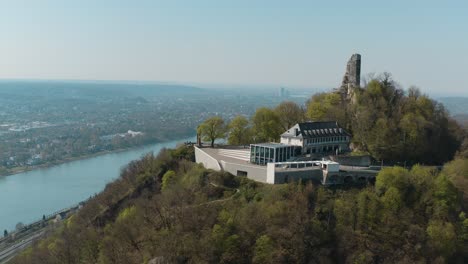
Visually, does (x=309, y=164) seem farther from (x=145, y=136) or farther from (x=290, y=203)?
(x=145, y=136)

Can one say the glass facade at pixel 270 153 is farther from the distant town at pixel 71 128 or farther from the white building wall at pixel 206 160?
the distant town at pixel 71 128

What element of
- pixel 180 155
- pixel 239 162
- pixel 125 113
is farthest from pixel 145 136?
pixel 239 162

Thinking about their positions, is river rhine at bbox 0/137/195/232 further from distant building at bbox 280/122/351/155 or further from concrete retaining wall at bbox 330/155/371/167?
concrete retaining wall at bbox 330/155/371/167

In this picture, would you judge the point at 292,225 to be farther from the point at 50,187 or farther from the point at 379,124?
the point at 50,187

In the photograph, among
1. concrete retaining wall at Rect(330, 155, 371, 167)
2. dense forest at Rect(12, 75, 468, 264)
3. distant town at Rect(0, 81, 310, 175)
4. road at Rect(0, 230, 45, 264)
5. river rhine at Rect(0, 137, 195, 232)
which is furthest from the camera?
distant town at Rect(0, 81, 310, 175)

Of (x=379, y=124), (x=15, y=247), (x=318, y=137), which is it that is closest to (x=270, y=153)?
(x=318, y=137)

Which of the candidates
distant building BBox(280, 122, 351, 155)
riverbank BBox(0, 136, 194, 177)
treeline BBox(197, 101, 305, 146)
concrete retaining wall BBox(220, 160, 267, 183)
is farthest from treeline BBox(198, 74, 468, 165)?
riverbank BBox(0, 136, 194, 177)
